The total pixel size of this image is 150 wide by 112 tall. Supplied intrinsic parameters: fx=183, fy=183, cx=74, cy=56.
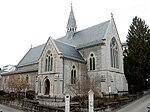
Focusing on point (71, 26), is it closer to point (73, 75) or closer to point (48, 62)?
point (48, 62)

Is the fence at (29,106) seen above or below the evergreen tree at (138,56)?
below

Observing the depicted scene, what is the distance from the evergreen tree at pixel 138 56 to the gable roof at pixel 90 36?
8.01 meters

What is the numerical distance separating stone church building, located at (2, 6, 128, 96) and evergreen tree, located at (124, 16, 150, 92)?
3344mm

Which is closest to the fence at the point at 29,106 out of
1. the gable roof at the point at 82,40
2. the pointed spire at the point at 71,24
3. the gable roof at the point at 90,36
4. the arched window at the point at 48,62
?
the arched window at the point at 48,62

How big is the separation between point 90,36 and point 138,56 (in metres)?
10.3

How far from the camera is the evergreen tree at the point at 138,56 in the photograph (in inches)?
1377

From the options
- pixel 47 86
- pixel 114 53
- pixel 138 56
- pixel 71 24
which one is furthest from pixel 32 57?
pixel 138 56

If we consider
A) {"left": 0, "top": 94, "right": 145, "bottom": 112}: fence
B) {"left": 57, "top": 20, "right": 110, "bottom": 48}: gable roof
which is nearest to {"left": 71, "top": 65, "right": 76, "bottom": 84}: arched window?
{"left": 57, "top": 20, "right": 110, "bottom": 48}: gable roof

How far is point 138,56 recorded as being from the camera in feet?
117

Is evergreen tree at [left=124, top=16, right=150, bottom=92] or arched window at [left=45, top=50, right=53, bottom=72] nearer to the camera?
arched window at [left=45, top=50, right=53, bottom=72]

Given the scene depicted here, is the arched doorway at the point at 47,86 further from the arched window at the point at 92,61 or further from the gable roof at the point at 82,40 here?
the arched window at the point at 92,61

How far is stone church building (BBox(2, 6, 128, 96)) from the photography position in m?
28.5

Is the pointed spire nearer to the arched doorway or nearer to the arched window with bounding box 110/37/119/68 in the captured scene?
the arched window with bounding box 110/37/119/68

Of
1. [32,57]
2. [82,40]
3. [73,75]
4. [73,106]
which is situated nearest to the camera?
[73,106]
